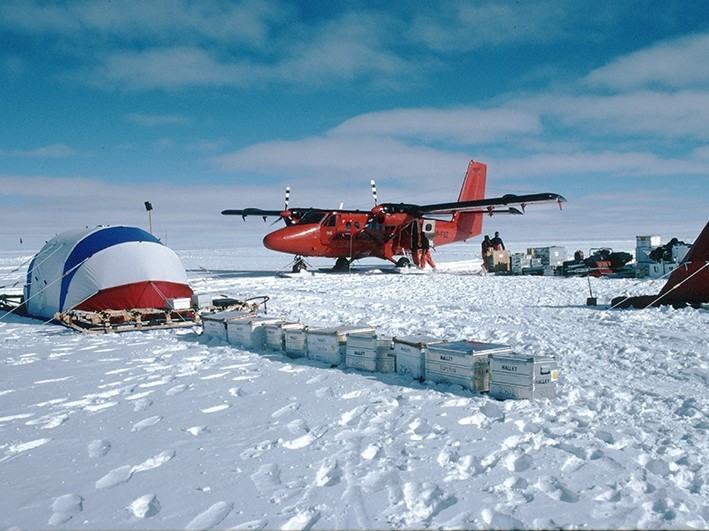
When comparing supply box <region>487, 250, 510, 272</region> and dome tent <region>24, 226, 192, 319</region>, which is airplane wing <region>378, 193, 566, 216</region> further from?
dome tent <region>24, 226, 192, 319</region>

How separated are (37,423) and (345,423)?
297cm

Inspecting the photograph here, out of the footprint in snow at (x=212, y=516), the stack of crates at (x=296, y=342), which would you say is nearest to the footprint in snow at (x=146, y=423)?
the footprint in snow at (x=212, y=516)

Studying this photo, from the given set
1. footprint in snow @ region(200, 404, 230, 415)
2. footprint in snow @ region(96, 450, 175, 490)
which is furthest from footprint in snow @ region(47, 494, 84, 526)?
footprint in snow @ region(200, 404, 230, 415)

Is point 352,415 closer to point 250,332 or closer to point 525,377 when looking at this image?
point 525,377

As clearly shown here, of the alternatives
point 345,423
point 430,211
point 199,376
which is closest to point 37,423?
point 199,376

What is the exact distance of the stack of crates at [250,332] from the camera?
793 centimetres

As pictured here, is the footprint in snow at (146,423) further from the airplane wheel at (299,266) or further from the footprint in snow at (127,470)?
the airplane wheel at (299,266)

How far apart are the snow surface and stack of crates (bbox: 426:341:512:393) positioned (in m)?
0.14

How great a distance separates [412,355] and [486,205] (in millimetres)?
15722

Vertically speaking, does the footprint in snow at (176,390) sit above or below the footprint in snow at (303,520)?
above

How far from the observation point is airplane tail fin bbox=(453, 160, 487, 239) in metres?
27.6

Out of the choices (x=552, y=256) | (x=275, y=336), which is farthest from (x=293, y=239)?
(x=275, y=336)

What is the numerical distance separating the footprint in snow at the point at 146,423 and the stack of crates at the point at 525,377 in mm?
3417

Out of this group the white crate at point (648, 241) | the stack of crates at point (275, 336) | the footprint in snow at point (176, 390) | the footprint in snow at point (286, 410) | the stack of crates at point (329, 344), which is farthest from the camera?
the white crate at point (648, 241)
